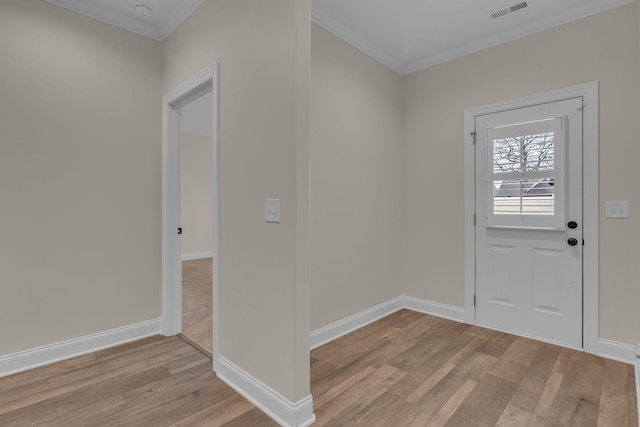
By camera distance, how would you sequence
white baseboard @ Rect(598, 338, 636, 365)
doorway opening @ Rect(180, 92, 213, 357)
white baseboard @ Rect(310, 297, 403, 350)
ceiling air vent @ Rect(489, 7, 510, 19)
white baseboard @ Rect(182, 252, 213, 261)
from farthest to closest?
white baseboard @ Rect(182, 252, 213, 261) → doorway opening @ Rect(180, 92, 213, 357) → white baseboard @ Rect(310, 297, 403, 350) → ceiling air vent @ Rect(489, 7, 510, 19) → white baseboard @ Rect(598, 338, 636, 365)

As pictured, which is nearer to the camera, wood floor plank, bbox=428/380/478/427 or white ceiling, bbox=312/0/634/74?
wood floor plank, bbox=428/380/478/427

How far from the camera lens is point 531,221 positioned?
286 cm

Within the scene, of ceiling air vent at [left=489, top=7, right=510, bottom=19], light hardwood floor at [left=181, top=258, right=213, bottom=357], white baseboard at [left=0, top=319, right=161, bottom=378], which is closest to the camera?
white baseboard at [left=0, top=319, right=161, bottom=378]

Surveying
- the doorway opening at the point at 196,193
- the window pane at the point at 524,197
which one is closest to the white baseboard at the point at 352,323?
the window pane at the point at 524,197

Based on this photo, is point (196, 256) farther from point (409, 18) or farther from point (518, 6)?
point (518, 6)

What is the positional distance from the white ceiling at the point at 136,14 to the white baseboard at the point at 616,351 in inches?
160

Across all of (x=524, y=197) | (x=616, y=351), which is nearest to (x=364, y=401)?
(x=616, y=351)

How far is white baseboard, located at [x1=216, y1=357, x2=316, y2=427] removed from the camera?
5.75 ft

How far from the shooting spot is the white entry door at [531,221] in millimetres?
2686

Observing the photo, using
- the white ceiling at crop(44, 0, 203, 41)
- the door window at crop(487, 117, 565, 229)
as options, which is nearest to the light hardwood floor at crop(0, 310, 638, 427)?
the door window at crop(487, 117, 565, 229)

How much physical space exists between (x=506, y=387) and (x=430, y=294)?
145 cm

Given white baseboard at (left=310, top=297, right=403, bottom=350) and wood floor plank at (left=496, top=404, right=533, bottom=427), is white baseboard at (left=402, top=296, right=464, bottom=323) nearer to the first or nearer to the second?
white baseboard at (left=310, top=297, right=403, bottom=350)

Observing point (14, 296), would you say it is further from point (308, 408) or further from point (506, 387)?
point (506, 387)

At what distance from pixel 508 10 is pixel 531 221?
69.5 inches
